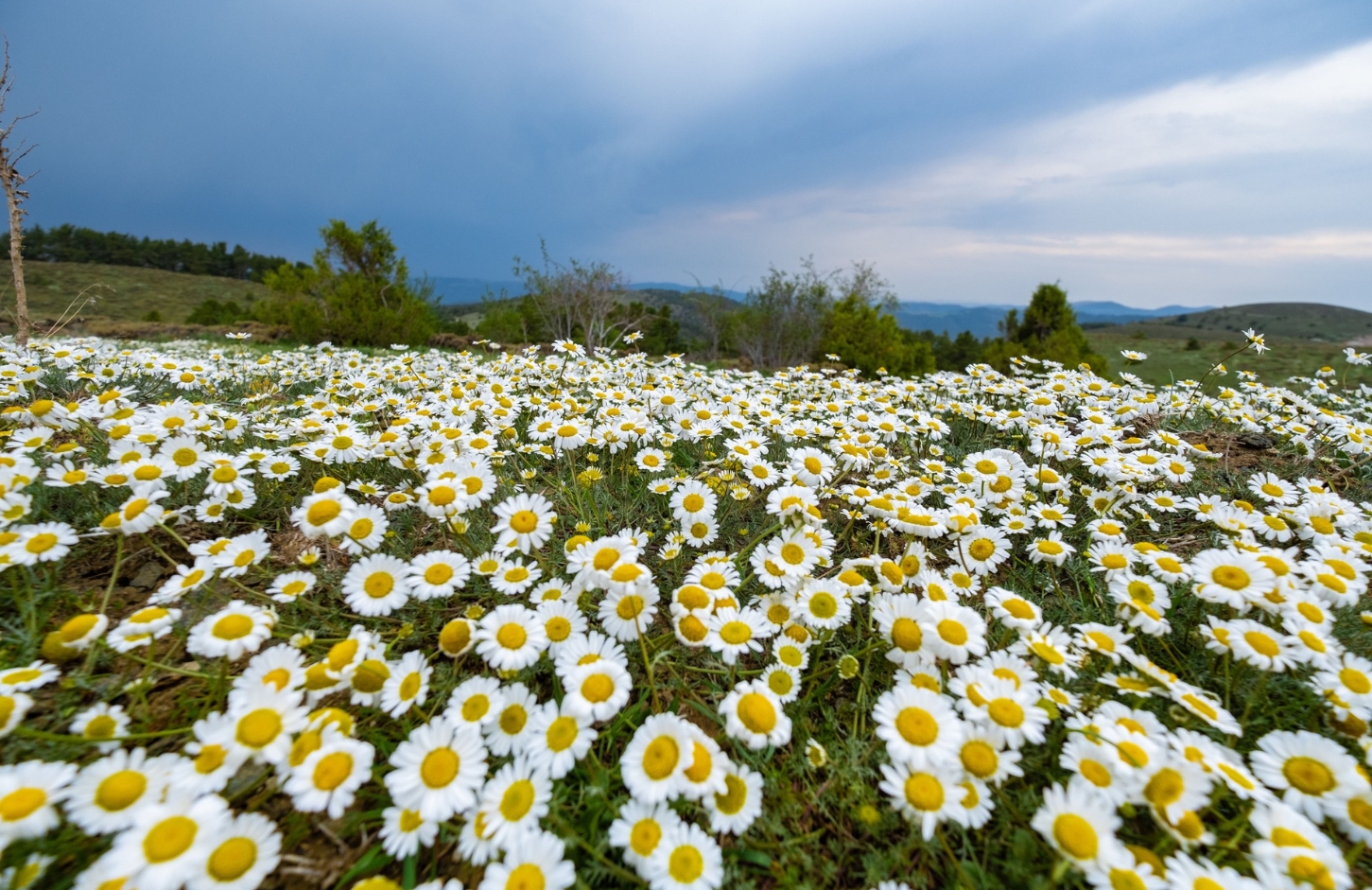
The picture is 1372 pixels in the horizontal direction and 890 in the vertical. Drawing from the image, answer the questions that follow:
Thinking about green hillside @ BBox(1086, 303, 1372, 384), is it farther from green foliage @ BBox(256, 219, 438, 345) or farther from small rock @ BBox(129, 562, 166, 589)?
small rock @ BBox(129, 562, 166, 589)


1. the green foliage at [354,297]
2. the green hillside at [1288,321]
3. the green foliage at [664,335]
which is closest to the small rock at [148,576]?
the green foliage at [354,297]

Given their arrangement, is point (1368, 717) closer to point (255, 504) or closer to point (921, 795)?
point (921, 795)

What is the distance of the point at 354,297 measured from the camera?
19297mm

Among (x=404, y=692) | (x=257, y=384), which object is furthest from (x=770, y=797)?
(x=257, y=384)

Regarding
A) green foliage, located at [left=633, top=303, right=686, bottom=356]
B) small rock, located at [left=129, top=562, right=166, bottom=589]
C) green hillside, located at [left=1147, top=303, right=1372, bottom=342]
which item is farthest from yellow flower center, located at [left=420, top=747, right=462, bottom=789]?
green hillside, located at [left=1147, top=303, right=1372, bottom=342]

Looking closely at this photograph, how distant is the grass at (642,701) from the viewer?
149 centimetres

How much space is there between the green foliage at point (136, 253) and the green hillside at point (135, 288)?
2892 mm

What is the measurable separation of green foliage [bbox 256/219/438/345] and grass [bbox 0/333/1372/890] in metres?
17.4

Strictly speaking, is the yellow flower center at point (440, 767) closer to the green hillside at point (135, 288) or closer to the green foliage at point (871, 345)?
the green foliage at point (871, 345)

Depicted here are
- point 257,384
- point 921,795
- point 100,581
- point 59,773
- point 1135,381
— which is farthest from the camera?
point 1135,381

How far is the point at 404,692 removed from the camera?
168cm

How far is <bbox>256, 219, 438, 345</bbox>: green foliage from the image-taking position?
18.7 m

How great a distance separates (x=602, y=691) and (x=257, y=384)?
503 cm

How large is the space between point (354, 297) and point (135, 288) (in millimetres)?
69442
